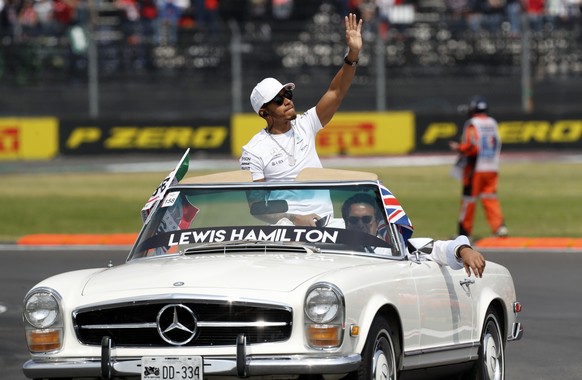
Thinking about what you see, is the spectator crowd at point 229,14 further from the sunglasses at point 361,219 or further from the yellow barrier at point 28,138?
the sunglasses at point 361,219

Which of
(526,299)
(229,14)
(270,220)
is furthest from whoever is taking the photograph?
(229,14)

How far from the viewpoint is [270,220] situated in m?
8.13

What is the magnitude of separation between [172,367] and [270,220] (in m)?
1.69

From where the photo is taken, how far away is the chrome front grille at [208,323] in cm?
671

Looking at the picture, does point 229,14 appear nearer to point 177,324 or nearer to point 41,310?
point 41,310

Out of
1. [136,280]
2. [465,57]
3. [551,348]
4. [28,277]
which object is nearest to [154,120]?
[465,57]

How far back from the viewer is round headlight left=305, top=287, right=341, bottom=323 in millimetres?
6672

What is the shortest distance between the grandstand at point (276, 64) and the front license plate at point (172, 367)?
85.8 ft

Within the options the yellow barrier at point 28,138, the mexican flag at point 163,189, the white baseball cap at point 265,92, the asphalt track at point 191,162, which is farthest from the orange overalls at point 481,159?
the yellow barrier at point 28,138

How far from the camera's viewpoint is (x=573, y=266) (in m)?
16.0

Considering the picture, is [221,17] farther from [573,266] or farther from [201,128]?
[573,266]

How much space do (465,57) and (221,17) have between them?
626 cm

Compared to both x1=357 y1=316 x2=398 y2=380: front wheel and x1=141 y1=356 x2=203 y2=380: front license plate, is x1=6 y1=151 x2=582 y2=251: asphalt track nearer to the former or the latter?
x1=357 y1=316 x2=398 y2=380: front wheel

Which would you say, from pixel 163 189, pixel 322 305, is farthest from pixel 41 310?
pixel 163 189
